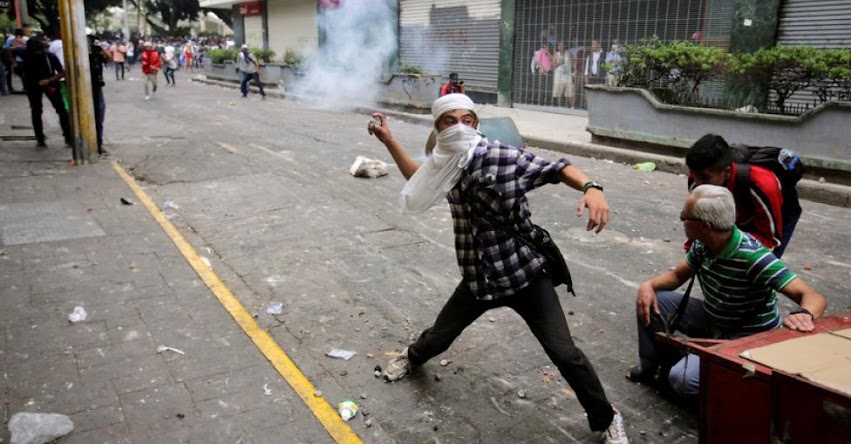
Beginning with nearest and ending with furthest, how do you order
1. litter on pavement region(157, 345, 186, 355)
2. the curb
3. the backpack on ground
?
the backpack on ground → litter on pavement region(157, 345, 186, 355) → the curb

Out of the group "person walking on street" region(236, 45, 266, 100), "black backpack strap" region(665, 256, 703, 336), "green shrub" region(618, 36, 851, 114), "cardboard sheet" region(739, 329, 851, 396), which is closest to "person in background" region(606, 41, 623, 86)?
"green shrub" region(618, 36, 851, 114)

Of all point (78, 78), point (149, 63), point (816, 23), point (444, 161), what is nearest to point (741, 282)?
point (444, 161)

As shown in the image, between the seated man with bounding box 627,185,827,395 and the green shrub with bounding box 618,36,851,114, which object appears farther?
the green shrub with bounding box 618,36,851,114

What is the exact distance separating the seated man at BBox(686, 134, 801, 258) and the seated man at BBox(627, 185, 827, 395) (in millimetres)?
253

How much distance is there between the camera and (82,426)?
2.96 metres

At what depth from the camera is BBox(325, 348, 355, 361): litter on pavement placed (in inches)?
146

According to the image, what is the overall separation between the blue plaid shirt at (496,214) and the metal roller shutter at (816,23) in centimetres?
1073

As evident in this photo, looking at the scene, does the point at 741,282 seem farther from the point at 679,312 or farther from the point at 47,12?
the point at 47,12

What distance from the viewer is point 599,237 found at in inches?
242

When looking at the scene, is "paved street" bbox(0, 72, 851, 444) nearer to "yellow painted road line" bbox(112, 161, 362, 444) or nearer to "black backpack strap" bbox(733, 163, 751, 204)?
"yellow painted road line" bbox(112, 161, 362, 444)

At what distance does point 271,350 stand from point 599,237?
139 inches

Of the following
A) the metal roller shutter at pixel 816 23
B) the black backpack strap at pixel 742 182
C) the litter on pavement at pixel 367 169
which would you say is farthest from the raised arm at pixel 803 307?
the metal roller shutter at pixel 816 23

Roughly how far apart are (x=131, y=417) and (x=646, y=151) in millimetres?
9148

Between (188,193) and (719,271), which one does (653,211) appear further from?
(188,193)
